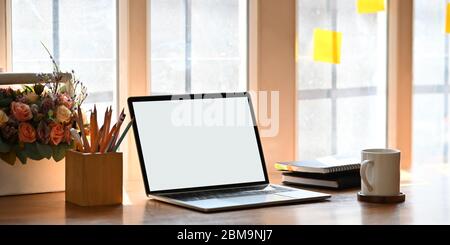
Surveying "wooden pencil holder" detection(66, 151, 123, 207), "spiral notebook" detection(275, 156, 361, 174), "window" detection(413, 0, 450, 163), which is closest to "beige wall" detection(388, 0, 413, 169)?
"window" detection(413, 0, 450, 163)

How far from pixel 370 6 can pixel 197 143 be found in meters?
0.92

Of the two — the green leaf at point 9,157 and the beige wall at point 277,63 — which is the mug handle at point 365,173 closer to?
the beige wall at point 277,63

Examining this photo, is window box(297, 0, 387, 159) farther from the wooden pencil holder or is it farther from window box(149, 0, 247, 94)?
the wooden pencil holder

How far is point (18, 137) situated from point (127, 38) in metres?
0.47

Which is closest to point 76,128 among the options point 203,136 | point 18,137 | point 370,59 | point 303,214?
point 18,137

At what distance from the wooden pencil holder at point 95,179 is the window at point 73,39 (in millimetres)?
380

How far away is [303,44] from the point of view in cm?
263

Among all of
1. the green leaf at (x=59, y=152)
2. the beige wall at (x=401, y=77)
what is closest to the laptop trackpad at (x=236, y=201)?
the green leaf at (x=59, y=152)

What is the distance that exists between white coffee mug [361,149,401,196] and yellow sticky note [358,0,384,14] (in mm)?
837

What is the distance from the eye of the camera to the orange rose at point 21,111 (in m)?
1.95

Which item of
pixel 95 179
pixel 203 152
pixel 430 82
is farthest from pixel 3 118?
pixel 430 82

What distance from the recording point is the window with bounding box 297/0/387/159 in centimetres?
265
